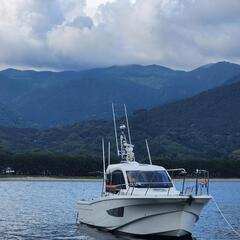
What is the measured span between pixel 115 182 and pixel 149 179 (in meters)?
3.78

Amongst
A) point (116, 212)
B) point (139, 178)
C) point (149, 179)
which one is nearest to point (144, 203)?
point (116, 212)

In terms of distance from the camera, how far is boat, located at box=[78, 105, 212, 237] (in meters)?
46.8

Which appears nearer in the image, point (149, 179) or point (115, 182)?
point (149, 179)

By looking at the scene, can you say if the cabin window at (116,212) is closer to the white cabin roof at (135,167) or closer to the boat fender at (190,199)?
the white cabin roof at (135,167)

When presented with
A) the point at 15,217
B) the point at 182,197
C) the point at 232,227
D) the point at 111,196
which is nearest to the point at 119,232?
the point at 111,196

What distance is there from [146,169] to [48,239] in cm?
939

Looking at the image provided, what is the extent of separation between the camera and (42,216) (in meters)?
73.1

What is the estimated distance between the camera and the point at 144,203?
47281mm

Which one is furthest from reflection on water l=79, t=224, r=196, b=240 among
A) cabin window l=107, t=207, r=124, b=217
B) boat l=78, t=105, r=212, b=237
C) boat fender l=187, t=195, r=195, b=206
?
boat fender l=187, t=195, r=195, b=206

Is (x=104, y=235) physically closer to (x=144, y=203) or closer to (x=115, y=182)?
(x=115, y=182)

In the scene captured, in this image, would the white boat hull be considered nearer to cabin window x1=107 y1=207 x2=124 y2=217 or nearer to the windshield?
cabin window x1=107 y1=207 x2=124 y2=217

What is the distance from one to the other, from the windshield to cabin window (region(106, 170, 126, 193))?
963 millimetres

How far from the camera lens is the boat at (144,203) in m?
46.8

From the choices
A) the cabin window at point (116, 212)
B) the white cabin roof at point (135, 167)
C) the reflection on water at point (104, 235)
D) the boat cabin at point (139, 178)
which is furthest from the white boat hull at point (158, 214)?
the white cabin roof at point (135, 167)
